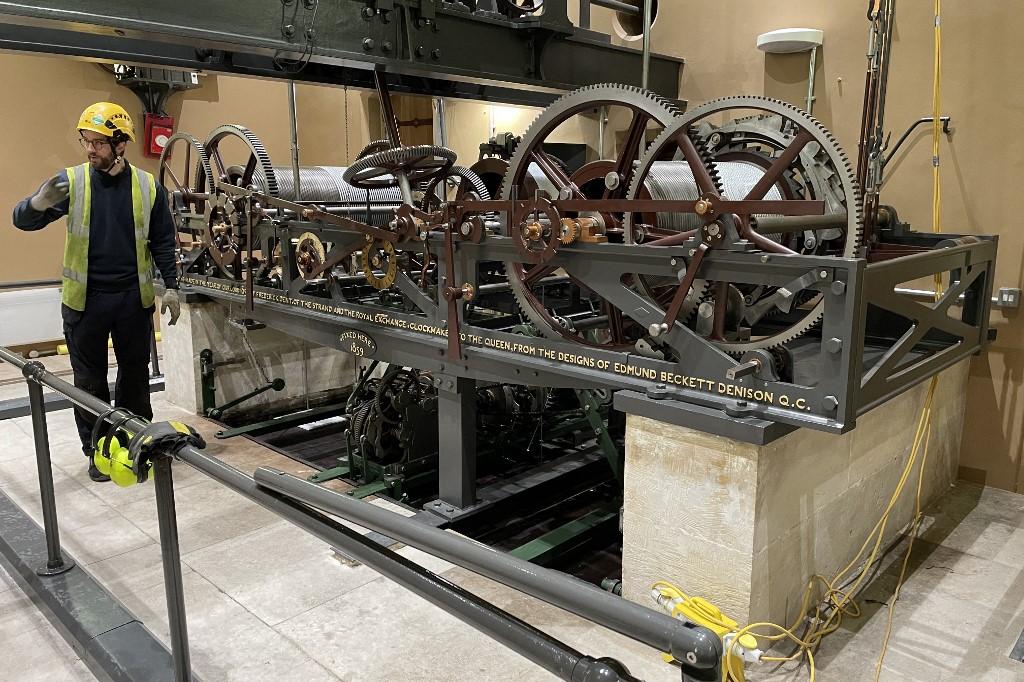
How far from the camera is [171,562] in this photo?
228cm

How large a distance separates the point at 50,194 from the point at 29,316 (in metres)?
4.72

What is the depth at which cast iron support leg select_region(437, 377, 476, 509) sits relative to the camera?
4027 millimetres

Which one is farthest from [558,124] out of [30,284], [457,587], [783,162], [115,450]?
[30,284]

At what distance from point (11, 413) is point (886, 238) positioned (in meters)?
5.97

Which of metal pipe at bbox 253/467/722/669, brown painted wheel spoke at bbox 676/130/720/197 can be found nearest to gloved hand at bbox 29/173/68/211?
brown painted wheel spoke at bbox 676/130/720/197

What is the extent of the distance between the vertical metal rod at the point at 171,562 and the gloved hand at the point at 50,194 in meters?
2.67

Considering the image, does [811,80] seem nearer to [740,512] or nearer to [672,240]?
[672,240]

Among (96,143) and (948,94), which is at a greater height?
(948,94)

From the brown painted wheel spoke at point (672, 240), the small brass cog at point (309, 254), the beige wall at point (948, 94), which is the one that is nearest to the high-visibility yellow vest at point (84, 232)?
the small brass cog at point (309, 254)

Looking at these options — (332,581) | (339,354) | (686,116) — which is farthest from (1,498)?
(686,116)

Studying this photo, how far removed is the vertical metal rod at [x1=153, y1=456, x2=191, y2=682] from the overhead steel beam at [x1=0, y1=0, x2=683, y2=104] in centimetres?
237

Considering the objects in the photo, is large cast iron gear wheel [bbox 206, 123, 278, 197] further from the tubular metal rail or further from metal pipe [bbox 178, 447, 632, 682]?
metal pipe [bbox 178, 447, 632, 682]

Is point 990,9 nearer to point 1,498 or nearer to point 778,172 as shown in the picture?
point 778,172

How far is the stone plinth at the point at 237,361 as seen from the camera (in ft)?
19.7
